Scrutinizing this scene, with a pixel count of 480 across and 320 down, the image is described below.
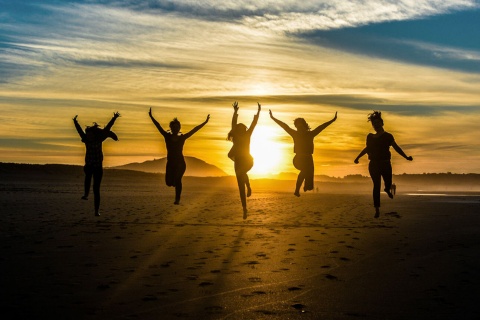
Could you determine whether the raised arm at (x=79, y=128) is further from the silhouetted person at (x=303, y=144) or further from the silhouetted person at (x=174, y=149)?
the silhouetted person at (x=303, y=144)

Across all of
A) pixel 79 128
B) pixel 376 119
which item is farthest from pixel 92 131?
pixel 376 119

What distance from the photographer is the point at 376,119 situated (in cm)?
1546

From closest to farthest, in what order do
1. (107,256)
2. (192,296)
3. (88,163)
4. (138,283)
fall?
(192,296), (138,283), (107,256), (88,163)

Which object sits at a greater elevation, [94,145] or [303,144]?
[303,144]

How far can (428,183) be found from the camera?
112 m

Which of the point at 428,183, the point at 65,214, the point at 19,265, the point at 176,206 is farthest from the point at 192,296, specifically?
the point at 428,183

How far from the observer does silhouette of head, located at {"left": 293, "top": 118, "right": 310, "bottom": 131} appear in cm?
1619

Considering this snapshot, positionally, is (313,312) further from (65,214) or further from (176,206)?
(176,206)

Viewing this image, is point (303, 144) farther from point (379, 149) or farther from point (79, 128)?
point (79, 128)

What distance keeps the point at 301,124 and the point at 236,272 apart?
30.9ft

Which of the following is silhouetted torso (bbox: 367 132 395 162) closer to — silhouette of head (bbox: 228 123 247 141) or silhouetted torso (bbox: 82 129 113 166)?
silhouette of head (bbox: 228 123 247 141)

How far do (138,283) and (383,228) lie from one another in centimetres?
779

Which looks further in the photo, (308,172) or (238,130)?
(308,172)

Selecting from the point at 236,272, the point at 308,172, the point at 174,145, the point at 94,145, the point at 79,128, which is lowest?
the point at 236,272
